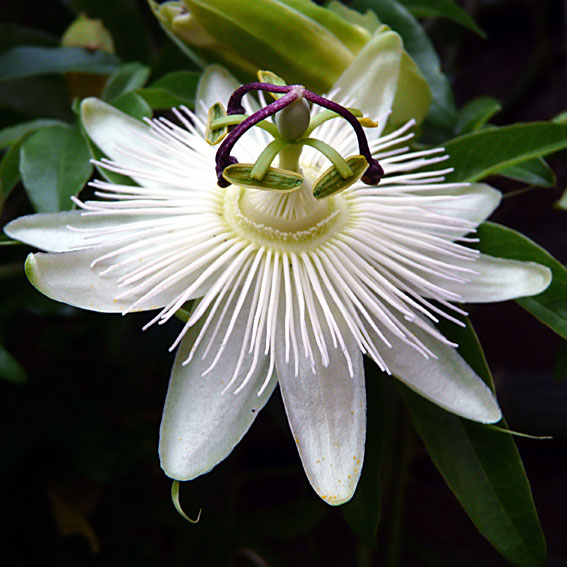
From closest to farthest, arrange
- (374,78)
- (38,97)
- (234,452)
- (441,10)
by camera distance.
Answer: (374,78) → (441,10) → (38,97) → (234,452)

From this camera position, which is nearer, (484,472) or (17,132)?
(484,472)

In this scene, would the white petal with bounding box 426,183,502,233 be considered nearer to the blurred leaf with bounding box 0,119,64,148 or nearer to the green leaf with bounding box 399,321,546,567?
the green leaf with bounding box 399,321,546,567

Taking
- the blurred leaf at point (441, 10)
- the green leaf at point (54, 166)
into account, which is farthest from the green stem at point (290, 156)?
the blurred leaf at point (441, 10)

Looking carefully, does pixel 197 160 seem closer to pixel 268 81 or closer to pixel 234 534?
pixel 268 81

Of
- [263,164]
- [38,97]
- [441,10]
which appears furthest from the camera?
[38,97]

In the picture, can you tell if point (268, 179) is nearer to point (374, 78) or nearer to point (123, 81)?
point (374, 78)

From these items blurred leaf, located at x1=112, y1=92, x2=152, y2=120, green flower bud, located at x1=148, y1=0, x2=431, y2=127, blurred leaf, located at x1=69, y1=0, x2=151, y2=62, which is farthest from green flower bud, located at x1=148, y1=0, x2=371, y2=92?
blurred leaf, located at x1=69, y1=0, x2=151, y2=62

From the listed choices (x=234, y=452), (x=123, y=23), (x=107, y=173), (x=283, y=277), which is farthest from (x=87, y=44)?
(x=234, y=452)
